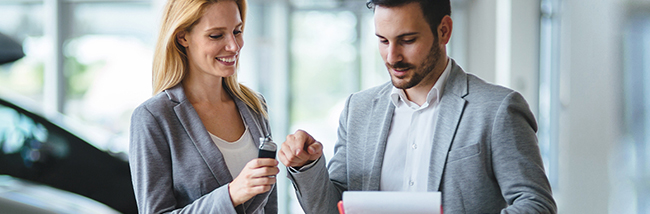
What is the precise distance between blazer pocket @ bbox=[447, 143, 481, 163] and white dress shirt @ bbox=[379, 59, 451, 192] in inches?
2.8

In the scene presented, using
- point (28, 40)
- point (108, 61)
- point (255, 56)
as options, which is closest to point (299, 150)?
point (255, 56)

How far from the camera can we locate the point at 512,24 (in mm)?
4059

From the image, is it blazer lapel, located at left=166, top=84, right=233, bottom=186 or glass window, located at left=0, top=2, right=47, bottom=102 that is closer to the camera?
blazer lapel, located at left=166, top=84, right=233, bottom=186

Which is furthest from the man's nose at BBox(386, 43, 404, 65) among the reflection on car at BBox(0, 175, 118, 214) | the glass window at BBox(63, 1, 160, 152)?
the glass window at BBox(63, 1, 160, 152)

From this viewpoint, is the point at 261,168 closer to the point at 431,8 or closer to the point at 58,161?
the point at 431,8

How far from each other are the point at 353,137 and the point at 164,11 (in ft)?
2.11

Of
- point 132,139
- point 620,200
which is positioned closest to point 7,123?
point 132,139

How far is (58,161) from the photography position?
2.13m

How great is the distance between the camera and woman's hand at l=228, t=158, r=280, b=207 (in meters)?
1.20

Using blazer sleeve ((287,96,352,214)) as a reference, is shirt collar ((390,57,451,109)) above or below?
above

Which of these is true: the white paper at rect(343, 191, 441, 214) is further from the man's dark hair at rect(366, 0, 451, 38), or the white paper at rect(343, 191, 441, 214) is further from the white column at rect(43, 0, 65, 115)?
the white column at rect(43, 0, 65, 115)

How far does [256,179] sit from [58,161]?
4.36 feet

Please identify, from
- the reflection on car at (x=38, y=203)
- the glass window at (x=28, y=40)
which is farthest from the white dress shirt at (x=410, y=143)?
the glass window at (x=28, y=40)

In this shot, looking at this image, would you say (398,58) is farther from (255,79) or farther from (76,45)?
(76,45)
